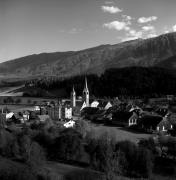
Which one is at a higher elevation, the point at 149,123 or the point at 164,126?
the point at 149,123

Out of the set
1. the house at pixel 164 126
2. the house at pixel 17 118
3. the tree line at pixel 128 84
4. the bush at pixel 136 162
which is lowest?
the bush at pixel 136 162

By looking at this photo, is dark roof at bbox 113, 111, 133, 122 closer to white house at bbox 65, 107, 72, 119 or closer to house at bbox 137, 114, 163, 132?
house at bbox 137, 114, 163, 132

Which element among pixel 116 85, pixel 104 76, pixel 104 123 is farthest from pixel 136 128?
pixel 104 76

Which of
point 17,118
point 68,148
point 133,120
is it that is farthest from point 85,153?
point 17,118

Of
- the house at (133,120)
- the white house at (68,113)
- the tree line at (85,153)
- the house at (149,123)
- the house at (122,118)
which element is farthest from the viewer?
the white house at (68,113)

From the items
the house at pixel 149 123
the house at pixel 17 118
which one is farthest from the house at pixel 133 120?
the house at pixel 17 118

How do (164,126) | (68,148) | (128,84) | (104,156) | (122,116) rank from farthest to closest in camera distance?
(128,84) < (122,116) < (164,126) < (68,148) < (104,156)

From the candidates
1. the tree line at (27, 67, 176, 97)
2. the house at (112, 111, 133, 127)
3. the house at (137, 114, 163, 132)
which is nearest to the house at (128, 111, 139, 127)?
the house at (112, 111, 133, 127)

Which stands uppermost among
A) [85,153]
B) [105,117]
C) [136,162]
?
[105,117]

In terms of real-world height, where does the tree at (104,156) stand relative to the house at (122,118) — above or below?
below

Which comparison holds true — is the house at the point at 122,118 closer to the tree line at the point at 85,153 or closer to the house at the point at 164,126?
the house at the point at 164,126

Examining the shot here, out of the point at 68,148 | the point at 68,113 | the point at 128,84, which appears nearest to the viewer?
the point at 68,148

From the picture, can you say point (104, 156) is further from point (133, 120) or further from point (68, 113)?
point (68, 113)

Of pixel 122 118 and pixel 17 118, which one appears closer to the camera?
Answer: pixel 122 118
